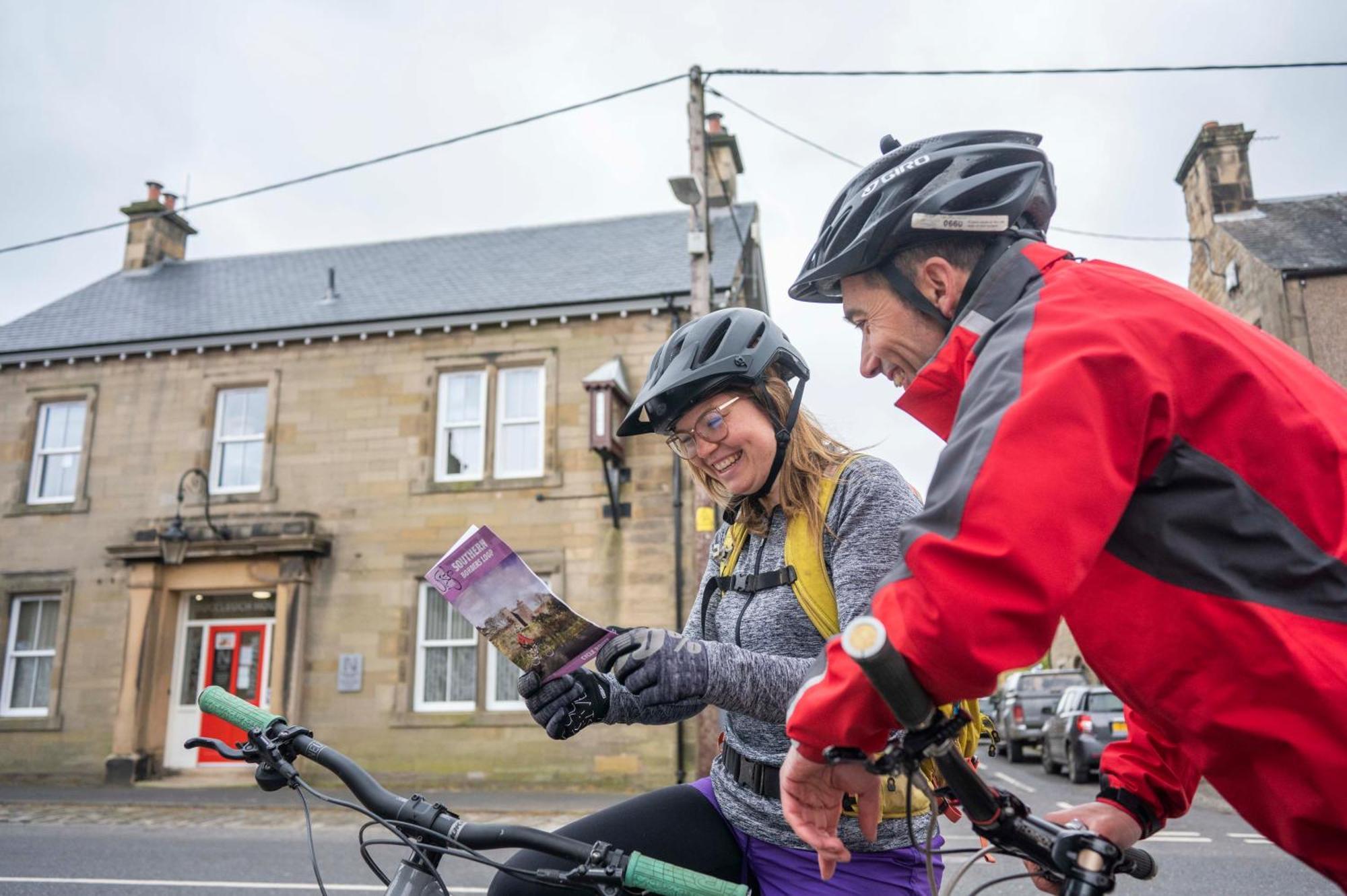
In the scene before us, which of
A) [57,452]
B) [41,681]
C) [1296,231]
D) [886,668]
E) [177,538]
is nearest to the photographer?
[886,668]

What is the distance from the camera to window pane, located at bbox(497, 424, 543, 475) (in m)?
16.4

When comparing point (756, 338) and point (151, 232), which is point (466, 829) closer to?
point (756, 338)

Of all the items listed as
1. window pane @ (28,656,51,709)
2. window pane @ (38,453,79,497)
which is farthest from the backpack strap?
window pane @ (38,453,79,497)

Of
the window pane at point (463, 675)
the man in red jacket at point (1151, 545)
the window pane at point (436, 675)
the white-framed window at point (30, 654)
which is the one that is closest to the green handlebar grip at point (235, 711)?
the man in red jacket at point (1151, 545)

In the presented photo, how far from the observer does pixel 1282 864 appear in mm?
7762

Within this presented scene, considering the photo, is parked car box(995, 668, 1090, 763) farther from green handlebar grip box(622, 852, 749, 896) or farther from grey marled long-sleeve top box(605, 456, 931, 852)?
green handlebar grip box(622, 852, 749, 896)

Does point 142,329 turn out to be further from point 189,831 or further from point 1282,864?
point 1282,864

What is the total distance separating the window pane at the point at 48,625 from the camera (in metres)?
17.7

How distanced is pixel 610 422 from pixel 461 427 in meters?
3.21

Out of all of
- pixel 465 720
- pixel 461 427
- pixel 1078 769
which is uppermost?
pixel 461 427

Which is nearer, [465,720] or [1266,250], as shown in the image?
[465,720]

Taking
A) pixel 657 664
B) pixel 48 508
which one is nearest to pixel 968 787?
pixel 657 664

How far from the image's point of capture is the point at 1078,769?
48.8 ft

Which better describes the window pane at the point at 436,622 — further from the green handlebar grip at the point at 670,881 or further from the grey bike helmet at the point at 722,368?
the green handlebar grip at the point at 670,881
